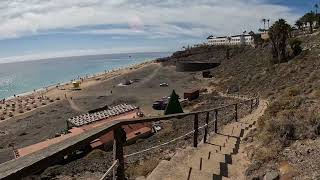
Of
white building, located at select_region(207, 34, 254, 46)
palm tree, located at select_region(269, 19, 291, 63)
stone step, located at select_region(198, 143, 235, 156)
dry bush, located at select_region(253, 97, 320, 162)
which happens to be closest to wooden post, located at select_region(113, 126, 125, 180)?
stone step, located at select_region(198, 143, 235, 156)

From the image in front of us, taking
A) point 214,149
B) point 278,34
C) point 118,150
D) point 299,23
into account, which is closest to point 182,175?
point 118,150

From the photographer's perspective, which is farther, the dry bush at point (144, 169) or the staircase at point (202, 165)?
the dry bush at point (144, 169)

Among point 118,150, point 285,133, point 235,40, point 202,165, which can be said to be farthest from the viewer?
point 235,40

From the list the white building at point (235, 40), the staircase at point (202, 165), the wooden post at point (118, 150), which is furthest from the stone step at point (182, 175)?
the white building at point (235, 40)

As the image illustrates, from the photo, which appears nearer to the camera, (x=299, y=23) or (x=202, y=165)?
(x=202, y=165)

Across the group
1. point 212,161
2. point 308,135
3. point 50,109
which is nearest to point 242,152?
point 308,135

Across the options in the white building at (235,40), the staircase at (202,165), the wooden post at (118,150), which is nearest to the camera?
the wooden post at (118,150)

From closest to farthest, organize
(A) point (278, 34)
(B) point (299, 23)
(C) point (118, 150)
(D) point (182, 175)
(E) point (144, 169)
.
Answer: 1. (C) point (118, 150)
2. (D) point (182, 175)
3. (E) point (144, 169)
4. (A) point (278, 34)
5. (B) point (299, 23)

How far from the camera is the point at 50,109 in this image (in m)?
63.6

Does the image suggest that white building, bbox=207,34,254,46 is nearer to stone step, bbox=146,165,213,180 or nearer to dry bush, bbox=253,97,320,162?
dry bush, bbox=253,97,320,162

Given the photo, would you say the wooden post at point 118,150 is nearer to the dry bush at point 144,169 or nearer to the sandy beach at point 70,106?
the dry bush at point 144,169

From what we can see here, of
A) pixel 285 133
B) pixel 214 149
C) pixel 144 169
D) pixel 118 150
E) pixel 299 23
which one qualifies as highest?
pixel 299 23

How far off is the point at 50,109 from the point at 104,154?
44755 mm

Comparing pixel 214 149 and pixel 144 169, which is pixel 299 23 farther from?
pixel 144 169
